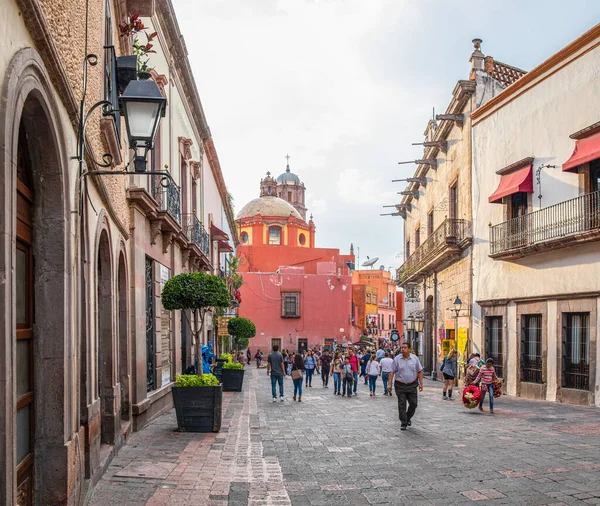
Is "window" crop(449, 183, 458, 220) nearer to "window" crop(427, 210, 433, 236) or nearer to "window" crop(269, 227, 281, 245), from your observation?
"window" crop(427, 210, 433, 236)

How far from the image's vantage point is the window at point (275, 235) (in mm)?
70469

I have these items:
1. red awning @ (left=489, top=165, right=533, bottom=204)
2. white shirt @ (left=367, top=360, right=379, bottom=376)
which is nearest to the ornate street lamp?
red awning @ (left=489, top=165, right=533, bottom=204)

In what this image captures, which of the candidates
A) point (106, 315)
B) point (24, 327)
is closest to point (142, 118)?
point (24, 327)

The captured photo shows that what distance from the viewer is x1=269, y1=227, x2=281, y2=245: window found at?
231ft

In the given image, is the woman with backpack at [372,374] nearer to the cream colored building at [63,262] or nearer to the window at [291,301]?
the cream colored building at [63,262]

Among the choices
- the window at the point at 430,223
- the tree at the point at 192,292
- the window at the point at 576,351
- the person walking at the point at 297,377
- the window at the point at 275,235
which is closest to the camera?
the tree at the point at 192,292

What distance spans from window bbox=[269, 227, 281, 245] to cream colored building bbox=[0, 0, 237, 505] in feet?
189

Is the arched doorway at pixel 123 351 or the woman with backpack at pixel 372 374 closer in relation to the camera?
the arched doorway at pixel 123 351

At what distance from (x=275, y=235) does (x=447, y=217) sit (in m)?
43.9

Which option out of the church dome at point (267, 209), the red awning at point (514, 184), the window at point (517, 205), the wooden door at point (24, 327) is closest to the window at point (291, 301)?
the church dome at point (267, 209)

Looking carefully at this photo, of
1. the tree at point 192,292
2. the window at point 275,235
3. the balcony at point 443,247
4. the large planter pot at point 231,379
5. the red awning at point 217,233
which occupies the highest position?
the window at point 275,235

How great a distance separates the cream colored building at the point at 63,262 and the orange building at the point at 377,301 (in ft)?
173

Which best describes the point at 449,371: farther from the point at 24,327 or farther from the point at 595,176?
the point at 24,327

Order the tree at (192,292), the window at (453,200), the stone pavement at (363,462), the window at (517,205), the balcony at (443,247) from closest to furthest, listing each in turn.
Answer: the stone pavement at (363,462) → the tree at (192,292) → the window at (517,205) → the balcony at (443,247) → the window at (453,200)
